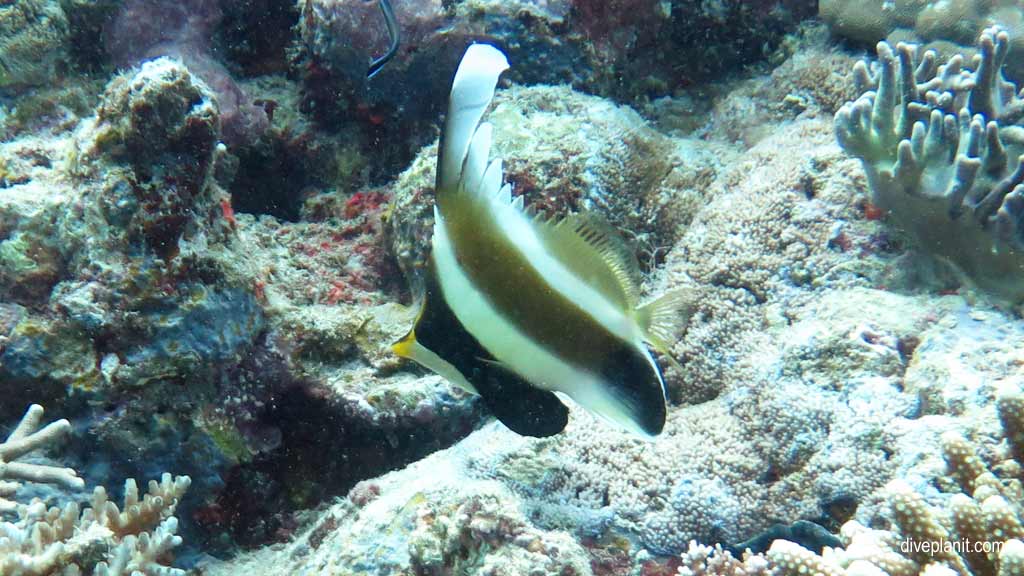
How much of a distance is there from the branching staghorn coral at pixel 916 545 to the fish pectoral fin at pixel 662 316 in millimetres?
677

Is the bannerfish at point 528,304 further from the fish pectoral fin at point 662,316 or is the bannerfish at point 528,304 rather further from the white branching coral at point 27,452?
the white branching coral at point 27,452

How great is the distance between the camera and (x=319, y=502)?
3.17 metres

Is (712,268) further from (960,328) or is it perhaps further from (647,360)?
(647,360)

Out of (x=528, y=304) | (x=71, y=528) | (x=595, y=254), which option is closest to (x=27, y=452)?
(x=71, y=528)

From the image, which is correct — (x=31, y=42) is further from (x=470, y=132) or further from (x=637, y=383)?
(x=637, y=383)

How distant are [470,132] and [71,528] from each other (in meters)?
2.08

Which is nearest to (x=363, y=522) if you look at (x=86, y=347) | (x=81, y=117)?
(x=86, y=347)

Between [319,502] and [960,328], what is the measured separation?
296 cm

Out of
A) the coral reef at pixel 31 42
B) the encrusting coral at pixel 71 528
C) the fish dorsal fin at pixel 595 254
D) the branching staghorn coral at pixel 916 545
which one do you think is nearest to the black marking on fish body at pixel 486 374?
the fish dorsal fin at pixel 595 254

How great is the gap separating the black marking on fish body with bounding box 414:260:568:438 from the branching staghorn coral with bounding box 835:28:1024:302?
1.96m

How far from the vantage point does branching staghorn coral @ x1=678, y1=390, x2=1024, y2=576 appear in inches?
66.7

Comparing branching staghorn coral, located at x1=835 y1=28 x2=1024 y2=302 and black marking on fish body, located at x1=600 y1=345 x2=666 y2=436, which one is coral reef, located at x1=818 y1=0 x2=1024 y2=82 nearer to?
branching staghorn coral, located at x1=835 y1=28 x2=1024 y2=302

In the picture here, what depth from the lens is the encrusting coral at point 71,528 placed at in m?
2.06

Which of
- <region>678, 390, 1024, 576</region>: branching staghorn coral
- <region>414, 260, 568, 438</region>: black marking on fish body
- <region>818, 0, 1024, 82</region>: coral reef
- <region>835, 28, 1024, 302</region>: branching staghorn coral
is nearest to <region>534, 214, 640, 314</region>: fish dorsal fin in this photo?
<region>414, 260, 568, 438</region>: black marking on fish body
